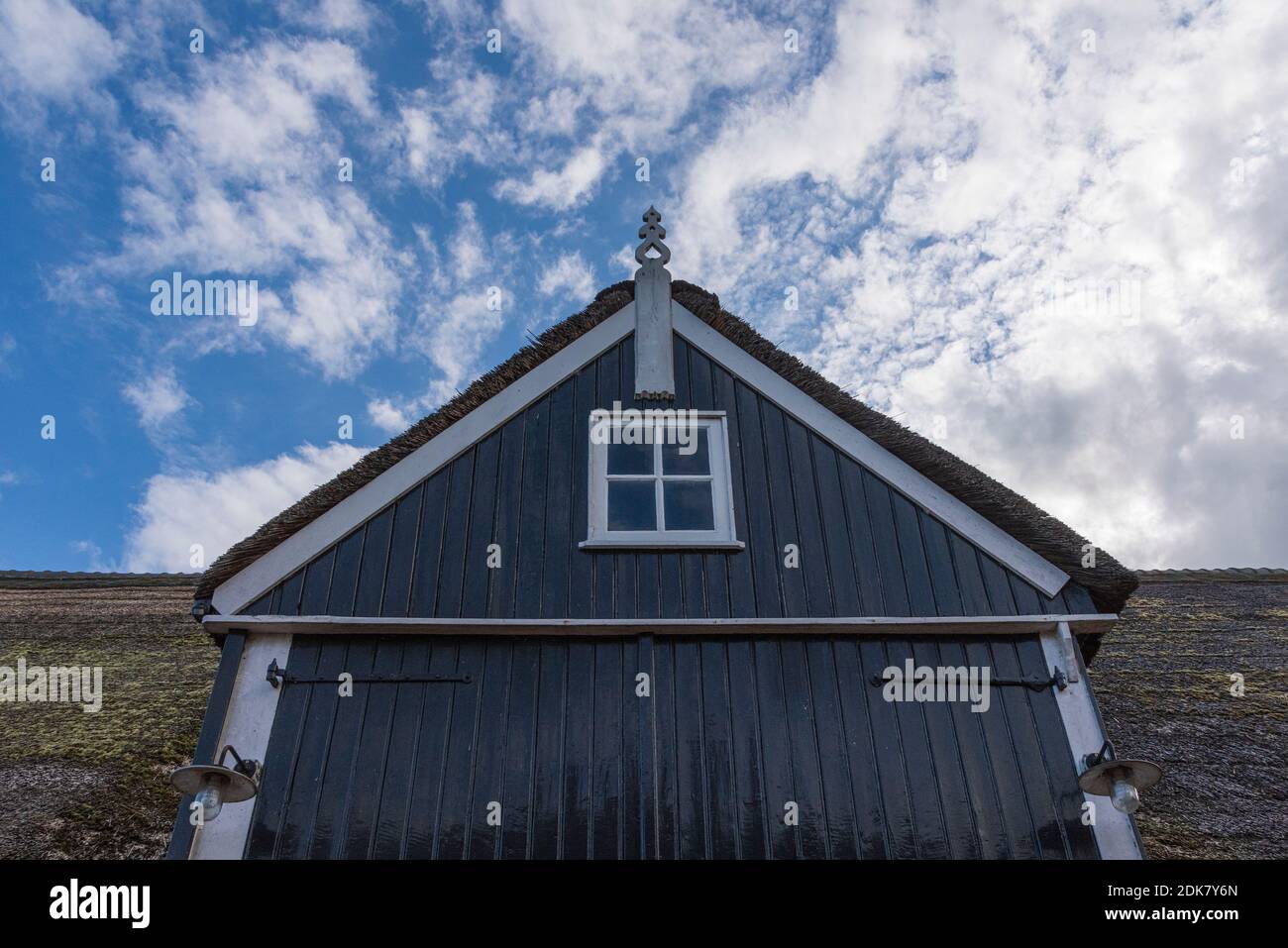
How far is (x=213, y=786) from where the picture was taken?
17.9 feet

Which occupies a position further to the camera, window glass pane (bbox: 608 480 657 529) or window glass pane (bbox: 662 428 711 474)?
window glass pane (bbox: 662 428 711 474)

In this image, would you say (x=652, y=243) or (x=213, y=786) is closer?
(x=213, y=786)

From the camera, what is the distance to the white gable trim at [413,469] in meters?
6.59

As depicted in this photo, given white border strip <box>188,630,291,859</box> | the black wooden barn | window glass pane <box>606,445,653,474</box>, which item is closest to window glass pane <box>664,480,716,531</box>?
the black wooden barn

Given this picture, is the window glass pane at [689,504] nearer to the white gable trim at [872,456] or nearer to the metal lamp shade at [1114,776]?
the white gable trim at [872,456]

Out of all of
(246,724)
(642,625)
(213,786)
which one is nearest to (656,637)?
(642,625)

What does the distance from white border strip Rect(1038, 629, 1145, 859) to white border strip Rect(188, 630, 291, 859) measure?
18.0 feet

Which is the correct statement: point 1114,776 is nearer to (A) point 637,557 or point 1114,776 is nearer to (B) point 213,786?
(A) point 637,557

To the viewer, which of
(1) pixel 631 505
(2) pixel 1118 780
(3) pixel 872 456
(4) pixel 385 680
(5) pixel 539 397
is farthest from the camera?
(5) pixel 539 397

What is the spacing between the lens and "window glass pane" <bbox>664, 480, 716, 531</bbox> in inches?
279

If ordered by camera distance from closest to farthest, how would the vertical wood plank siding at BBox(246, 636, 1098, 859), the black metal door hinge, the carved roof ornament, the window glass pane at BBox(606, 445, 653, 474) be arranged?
the vertical wood plank siding at BBox(246, 636, 1098, 859) → the black metal door hinge → the window glass pane at BBox(606, 445, 653, 474) → the carved roof ornament

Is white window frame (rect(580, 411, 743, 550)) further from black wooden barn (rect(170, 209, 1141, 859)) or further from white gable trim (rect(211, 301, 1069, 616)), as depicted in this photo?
white gable trim (rect(211, 301, 1069, 616))

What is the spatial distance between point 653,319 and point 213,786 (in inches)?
196
